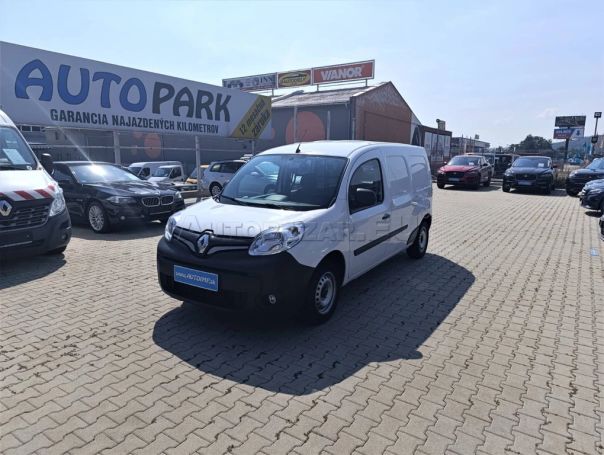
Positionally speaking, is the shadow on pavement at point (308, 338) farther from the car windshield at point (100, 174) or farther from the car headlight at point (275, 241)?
the car windshield at point (100, 174)

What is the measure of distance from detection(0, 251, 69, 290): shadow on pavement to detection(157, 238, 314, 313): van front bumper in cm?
300

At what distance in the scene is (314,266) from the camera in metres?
3.70

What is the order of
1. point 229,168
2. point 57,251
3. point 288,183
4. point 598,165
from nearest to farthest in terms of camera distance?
point 288,183 < point 57,251 < point 229,168 < point 598,165

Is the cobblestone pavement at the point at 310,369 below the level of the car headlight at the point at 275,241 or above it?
below

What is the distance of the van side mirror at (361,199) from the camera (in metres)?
4.38

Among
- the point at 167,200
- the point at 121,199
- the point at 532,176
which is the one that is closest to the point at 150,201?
the point at 167,200

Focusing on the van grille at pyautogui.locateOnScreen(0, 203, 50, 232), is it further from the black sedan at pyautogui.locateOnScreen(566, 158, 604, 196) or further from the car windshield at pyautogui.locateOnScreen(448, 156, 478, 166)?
the car windshield at pyautogui.locateOnScreen(448, 156, 478, 166)

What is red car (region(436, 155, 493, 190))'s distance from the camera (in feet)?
65.5

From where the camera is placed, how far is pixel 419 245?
6590 mm

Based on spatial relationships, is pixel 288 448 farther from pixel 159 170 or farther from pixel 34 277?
pixel 159 170

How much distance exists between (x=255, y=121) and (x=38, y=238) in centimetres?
1242

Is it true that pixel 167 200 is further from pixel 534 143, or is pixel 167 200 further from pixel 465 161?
pixel 534 143

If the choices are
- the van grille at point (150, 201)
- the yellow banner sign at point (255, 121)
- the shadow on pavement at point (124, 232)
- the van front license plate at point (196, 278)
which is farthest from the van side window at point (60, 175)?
the yellow banner sign at point (255, 121)

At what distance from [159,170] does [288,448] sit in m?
18.5
